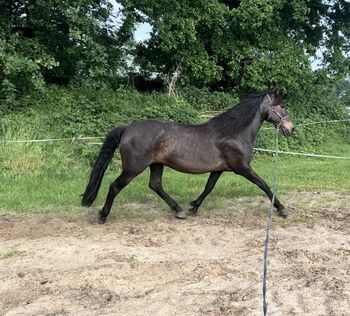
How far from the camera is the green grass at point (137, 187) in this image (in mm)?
7668

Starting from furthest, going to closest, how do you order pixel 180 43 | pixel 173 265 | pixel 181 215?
pixel 180 43, pixel 181 215, pixel 173 265

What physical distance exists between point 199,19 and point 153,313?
1336 centimetres

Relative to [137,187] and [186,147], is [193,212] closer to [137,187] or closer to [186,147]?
[186,147]

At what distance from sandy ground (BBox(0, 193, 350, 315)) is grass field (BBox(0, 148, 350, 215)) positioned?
0.71m

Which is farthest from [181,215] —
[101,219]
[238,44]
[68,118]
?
[238,44]

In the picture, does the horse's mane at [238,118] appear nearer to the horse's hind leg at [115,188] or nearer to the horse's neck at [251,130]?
the horse's neck at [251,130]

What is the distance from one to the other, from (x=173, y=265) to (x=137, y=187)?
412 centimetres

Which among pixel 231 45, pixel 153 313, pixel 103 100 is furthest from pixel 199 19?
pixel 153 313

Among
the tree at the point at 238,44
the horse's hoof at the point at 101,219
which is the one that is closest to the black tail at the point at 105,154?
the horse's hoof at the point at 101,219

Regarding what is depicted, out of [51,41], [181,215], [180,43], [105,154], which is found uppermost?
[180,43]

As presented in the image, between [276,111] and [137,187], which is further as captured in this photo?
[137,187]

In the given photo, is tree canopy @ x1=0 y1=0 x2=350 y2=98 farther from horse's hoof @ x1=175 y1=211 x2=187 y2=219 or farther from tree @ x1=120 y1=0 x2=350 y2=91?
horse's hoof @ x1=175 y1=211 x2=187 y2=219

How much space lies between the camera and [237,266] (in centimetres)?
493

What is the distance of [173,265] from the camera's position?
4.97m
